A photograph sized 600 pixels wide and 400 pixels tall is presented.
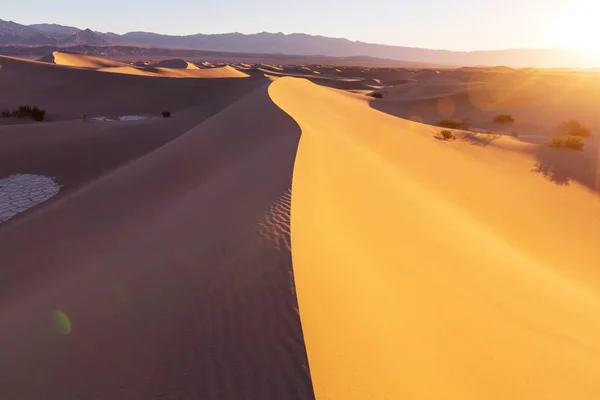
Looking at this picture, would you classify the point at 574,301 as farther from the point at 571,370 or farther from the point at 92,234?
the point at 92,234

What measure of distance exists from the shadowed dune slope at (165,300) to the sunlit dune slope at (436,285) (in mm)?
294

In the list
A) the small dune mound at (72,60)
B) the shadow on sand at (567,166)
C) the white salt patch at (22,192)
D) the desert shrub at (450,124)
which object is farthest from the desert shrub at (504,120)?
the small dune mound at (72,60)

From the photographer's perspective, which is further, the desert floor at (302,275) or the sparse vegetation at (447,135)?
the sparse vegetation at (447,135)

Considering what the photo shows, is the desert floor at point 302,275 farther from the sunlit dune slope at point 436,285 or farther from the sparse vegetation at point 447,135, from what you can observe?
the sparse vegetation at point 447,135

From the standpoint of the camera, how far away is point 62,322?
3.61m

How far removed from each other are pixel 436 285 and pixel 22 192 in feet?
37.8

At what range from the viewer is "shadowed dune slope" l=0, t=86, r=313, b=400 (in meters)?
2.64

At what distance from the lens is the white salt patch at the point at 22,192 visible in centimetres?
906

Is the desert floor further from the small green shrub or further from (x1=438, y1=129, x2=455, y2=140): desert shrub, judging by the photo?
the small green shrub

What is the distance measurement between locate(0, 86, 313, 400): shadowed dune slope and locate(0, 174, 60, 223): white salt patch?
2419 millimetres

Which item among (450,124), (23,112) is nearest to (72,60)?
(23,112)

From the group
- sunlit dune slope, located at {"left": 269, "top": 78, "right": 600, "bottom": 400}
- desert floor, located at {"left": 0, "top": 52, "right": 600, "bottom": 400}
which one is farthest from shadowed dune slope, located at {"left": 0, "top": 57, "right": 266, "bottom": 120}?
sunlit dune slope, located at {"left": 269, "top": 78, "right": 600, "bottom": 400}

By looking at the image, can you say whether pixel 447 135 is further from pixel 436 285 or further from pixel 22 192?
pixel 22 192

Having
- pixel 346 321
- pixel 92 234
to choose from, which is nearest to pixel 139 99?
pixel 92 234
